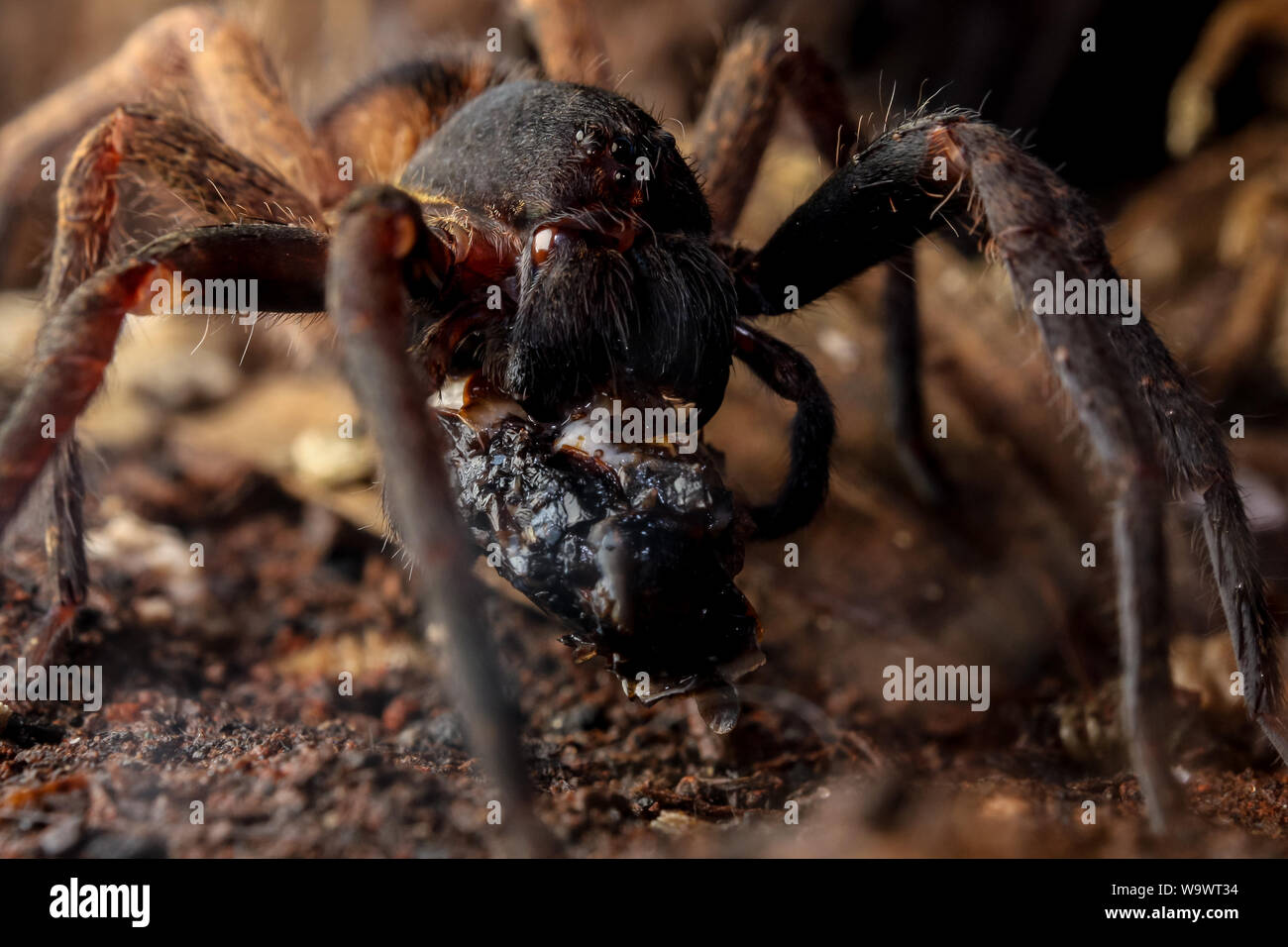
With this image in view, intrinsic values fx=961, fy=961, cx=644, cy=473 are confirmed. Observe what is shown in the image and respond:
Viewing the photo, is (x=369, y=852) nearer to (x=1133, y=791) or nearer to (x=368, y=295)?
(x=368, y=295)

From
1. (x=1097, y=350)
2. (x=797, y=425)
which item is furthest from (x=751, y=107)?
(x=1097, y=350)

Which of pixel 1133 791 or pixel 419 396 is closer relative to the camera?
pixel 419 396

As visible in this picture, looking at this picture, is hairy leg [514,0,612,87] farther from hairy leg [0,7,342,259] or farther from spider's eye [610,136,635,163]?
spider's eye [610,136,635,163]

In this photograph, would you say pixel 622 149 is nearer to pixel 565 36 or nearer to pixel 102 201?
pixel 102 201

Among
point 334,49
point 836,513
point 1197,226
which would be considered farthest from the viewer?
point 334,49

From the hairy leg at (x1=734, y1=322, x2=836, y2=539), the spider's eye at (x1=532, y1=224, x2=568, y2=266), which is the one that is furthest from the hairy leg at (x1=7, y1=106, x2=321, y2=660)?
the hairy leg at (x1=734, y1=322, x2=836, y2=539)
